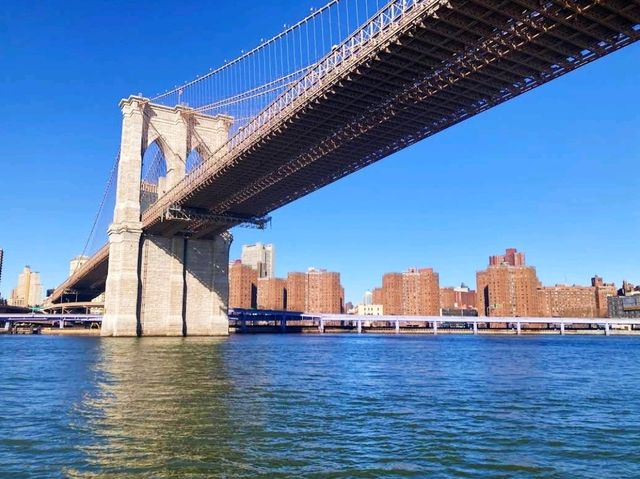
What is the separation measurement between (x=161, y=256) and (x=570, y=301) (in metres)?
153

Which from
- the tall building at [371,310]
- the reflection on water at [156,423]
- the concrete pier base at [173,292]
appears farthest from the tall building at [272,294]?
the reflection on water at [156,423]

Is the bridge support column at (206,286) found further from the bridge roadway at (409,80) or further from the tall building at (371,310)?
the tall building at (371,310)

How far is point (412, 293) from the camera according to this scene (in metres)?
170

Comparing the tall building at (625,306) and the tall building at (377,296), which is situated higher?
the tall building at (377,296)

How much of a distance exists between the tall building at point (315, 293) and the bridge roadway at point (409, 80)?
390ft

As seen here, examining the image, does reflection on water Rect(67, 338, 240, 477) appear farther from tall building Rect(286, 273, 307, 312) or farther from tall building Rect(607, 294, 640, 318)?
tall building Rect(607, 294, 640, 318)

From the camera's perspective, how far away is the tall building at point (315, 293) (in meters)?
165

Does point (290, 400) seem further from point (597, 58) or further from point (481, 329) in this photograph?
point (481, 329)

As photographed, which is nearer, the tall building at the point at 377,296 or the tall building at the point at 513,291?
the tall building at the point at 513,291

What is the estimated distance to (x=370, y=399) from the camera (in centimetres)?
1562

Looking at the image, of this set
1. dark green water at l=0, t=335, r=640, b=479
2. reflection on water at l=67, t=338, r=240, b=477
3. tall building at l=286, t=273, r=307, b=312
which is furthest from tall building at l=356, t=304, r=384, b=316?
reflection on water at l=67, t=338, r=240, b=477

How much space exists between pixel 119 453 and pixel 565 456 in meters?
7.07

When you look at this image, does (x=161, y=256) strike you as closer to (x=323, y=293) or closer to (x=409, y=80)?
(x=409, y=80)

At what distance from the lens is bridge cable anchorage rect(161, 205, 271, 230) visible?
2023 inches
